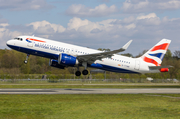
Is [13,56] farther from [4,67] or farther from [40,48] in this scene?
[40,48]

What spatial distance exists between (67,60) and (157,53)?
19417 mm

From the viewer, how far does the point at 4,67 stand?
108 m

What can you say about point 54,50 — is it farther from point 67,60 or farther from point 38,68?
point 38,68

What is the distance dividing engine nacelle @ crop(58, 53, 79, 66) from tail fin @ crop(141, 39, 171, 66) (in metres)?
14.9

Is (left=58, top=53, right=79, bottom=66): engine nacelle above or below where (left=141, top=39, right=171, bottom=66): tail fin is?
below

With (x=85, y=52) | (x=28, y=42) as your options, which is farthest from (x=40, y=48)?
(x=85, y=52)

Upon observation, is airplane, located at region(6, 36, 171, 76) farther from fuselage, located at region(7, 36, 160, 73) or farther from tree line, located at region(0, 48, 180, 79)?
tree line, located at region(0, 48, 180, 79)

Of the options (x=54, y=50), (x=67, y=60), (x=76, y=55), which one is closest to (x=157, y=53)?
(x=76, y=55)

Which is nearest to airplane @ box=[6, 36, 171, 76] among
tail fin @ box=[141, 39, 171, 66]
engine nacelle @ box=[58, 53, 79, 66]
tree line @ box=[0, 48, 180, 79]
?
engine nacelle @ box=[58, 53, 79, 66]

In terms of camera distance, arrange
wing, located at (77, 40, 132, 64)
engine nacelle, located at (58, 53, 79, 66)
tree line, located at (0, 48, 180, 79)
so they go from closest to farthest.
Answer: engine nacelle, located at (58, 53, 79, 66) → wing, located at (77, 40, 132, 64) → tree line, located at (0, 48, 180, 79)

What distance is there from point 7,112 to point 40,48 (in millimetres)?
20172

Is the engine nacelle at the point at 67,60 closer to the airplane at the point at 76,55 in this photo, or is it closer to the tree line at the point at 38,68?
the airplane at the point at 76,55

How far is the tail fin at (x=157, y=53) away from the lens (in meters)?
48.9

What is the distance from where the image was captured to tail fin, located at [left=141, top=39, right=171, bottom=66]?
48938 mm
